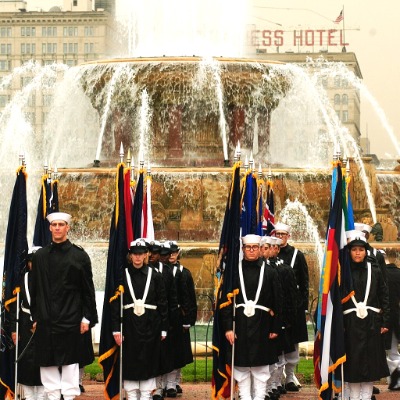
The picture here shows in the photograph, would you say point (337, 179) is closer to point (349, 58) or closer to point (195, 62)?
point (195, 62)

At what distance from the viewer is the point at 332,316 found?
13008 mm

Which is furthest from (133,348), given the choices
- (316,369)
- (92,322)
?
(316,369)

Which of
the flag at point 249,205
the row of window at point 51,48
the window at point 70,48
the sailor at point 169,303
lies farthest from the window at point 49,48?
the flag at point 249,205

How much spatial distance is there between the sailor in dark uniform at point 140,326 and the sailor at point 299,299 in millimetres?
2340

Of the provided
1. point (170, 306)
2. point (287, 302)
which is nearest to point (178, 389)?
point (170, 306)

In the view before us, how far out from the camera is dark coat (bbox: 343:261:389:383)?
1295 centimetres

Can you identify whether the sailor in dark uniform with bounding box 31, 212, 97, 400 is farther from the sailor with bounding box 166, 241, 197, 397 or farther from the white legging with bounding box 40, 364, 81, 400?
the sailor with bounding box 166, 241, 197, 397

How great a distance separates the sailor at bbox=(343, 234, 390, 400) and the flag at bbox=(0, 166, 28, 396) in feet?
10.2

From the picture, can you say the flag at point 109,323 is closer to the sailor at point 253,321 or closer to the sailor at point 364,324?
the sailor at point 253,321

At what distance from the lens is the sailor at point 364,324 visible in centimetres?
1297

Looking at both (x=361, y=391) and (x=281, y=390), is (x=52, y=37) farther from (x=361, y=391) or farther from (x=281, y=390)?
(x=361, y=391)

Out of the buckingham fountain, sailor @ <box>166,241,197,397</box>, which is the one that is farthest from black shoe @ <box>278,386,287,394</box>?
the buckingham fountain

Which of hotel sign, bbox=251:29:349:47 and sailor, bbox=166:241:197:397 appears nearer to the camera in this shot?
sailor, bbox=166:241:197:397

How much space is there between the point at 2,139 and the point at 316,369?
34.5 m
